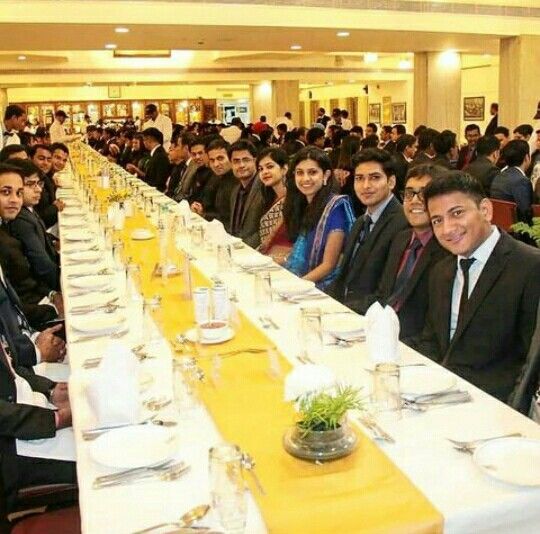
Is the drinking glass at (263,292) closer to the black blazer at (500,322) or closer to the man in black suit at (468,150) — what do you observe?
the black blazer at (500,322)

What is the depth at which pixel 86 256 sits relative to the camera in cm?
405

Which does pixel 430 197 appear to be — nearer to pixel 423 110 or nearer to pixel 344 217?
pixel 344 217

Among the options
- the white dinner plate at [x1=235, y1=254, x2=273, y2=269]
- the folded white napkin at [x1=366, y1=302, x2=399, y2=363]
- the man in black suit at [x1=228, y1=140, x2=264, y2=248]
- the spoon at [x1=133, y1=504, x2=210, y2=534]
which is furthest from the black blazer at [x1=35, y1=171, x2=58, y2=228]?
the spoon at [x1=133, y1=504, x2=210, y2=534]

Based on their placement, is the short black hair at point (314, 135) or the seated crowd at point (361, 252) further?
the short black hair at point (314, 135)

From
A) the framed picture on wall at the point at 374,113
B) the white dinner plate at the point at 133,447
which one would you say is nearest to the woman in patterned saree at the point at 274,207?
the white dinner plate at the point at 133,447

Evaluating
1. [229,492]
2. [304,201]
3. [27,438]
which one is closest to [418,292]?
[304,201]

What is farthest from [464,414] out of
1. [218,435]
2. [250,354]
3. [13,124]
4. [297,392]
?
[13,124]

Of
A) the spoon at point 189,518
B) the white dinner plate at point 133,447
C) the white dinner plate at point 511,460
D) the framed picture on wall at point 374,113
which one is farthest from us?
the framed picture on wall at point 374,113

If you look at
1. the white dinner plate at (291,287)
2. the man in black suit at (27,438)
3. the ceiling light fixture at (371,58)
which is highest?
the ceiling light fixture at (371,58)

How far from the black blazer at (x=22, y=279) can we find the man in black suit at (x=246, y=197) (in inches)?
66.9

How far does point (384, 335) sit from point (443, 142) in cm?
509

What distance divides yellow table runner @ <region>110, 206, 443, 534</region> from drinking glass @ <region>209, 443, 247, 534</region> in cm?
5

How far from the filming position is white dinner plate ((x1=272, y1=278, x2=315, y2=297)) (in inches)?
119

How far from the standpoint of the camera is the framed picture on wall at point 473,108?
65.0 feet
